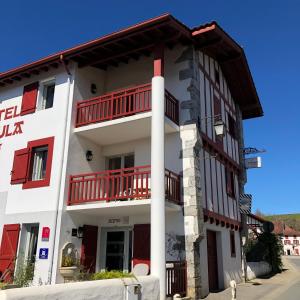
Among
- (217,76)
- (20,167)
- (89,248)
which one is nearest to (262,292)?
(89,248)

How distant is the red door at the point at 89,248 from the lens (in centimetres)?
1155

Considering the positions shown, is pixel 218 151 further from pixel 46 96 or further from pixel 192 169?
pixel 46 96

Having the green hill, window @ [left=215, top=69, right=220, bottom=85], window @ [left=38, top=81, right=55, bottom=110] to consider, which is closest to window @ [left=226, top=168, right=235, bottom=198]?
window @ [left=215, top=69, right=220, bottom=85]

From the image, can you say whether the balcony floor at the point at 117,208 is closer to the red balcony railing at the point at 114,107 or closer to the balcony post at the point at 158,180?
the balcony post at the point at 158,180

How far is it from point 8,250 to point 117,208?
4.08 metres

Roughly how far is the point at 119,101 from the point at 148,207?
13.8ft

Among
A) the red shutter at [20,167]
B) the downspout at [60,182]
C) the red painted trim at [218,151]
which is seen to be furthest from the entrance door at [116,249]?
the red painted trim at [218,151]

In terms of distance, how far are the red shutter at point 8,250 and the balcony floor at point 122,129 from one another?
3947mm

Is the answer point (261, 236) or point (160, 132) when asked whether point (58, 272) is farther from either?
point (261, 236)

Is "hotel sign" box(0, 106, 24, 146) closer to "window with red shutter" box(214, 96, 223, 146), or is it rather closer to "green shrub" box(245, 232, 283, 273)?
"window with red shutter" box(214, 96, 223, 146)

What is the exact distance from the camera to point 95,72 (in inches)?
547

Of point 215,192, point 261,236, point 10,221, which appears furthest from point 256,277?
point 10,221

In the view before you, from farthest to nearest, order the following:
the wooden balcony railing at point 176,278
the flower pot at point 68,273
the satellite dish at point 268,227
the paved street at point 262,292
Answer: the satellite dish at point 268,227 → the paved street at point 262,292 → the flower pot at point 68,273 → the wooden balcony railing at point 176,278

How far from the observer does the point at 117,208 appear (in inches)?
424
